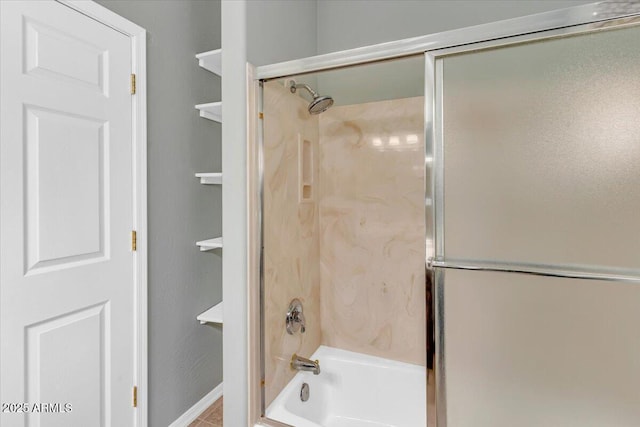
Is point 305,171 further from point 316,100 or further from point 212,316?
point 212,316

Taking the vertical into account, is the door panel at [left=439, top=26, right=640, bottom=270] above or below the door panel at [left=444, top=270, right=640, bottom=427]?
above

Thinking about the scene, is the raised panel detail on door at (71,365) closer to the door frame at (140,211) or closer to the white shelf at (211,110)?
the door frame at (140,211)

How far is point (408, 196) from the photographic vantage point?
78.6 inches

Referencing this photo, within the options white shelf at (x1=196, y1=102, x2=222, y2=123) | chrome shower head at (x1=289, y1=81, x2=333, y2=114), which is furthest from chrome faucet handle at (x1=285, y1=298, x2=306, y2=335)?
white shelf at (x1=196, y1=102, x2=222, y2=123)

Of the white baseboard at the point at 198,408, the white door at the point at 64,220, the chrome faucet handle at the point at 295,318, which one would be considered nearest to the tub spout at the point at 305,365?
the chrome faucet handle at the point at 295,318

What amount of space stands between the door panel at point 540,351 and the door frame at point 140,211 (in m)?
1.37

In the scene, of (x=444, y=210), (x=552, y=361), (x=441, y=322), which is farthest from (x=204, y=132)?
(x=552, y=361)

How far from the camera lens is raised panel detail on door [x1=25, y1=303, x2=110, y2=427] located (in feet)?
4.11

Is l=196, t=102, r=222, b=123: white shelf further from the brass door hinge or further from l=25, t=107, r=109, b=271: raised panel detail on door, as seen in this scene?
l=25, t=107, r=109, b=271: raised panel detail on door

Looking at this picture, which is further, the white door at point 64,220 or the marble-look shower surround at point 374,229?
the marble-look shower surround at point 374,229

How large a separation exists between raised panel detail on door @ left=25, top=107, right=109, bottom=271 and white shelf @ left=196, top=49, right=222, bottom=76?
Result: 2.28 ft

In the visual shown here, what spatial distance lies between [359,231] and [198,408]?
4.60ft

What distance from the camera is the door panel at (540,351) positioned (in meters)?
1.01

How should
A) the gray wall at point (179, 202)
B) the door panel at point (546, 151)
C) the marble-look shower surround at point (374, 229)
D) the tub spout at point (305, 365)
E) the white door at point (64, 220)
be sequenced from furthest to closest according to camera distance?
1. the marble-look shower surround at point (374, 229)
2. the tub spout at point (305, 365)
3. the gray wall at point (179, 202)
4. the white door at point (64, 220)
5. the door panel at point (546, 151)
